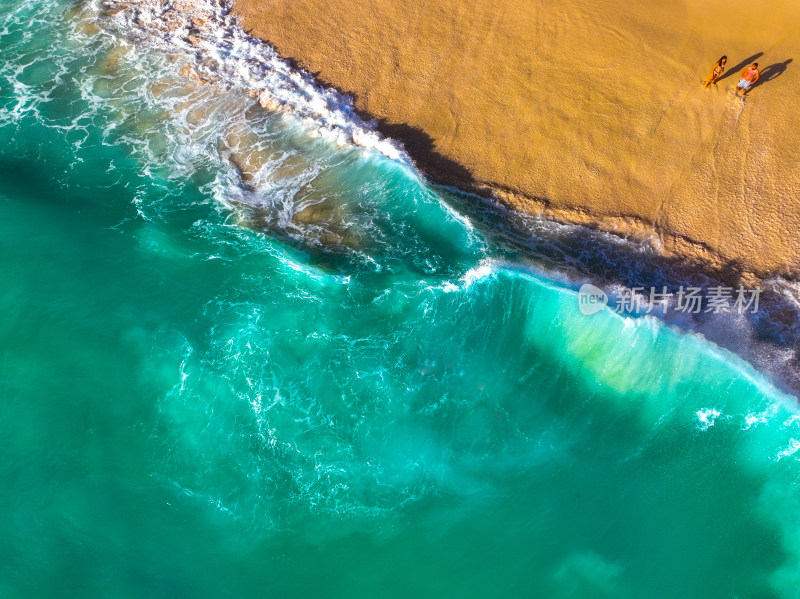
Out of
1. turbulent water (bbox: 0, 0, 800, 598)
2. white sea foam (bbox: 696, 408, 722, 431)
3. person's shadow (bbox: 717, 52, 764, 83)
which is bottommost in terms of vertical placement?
turbulent water (bbox: 0, 0, 800, 598)

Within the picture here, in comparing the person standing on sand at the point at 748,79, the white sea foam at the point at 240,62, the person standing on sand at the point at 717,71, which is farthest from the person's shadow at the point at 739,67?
the white sea foam at the point at 240,62

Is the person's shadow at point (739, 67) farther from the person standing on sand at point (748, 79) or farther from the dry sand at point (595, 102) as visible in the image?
the person standing on sand at point (748, 79)

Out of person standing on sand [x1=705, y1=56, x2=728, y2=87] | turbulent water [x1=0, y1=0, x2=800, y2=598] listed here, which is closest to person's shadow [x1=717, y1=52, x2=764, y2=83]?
person standing on sand [x1=705, y1=56, x2=728, y2=87]

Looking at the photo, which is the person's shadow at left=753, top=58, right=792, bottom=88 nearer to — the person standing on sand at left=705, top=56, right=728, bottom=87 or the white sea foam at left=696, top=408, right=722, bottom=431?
the person standing on sand at left=705, top=56, right=728, bottom=87

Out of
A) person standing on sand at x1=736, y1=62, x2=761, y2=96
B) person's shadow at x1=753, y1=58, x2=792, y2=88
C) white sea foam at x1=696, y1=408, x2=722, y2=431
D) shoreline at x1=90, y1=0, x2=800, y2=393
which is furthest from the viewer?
person's shadow at x1=753, y1=58, x2=792, y2=88

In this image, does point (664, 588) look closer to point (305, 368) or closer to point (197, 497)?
point (305, 368)
